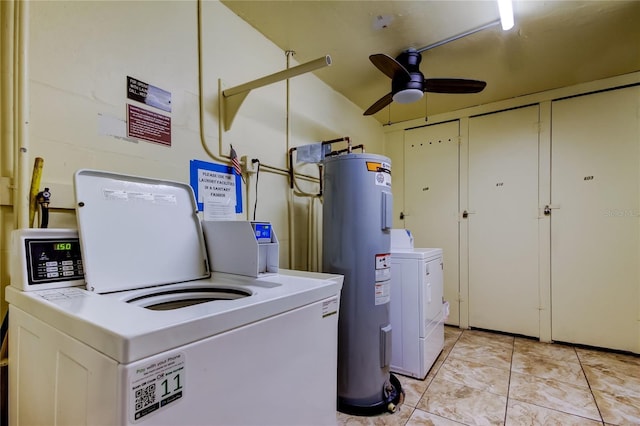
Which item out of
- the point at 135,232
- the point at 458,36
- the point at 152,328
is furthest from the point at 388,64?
the point at 152,328

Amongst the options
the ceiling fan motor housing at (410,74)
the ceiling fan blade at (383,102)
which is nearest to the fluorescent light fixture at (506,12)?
the ceiling fan motor housing at (410,74)

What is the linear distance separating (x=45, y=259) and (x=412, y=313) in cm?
211

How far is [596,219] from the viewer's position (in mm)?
2834

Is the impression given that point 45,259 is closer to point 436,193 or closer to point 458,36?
point 458,36

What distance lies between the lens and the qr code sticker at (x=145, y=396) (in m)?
0.59

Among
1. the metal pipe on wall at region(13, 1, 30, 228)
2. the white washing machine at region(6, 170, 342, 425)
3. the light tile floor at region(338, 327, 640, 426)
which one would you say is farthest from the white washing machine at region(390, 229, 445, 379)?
the metal pipe on wall at region(13, 1, 30, 228)

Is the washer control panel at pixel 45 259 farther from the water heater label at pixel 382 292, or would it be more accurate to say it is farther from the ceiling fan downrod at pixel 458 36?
the ceiling fan downrod at pixel 458 36

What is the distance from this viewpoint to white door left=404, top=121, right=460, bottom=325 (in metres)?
3.51

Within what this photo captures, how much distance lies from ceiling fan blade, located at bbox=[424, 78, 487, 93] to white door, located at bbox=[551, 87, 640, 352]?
55.1 inches

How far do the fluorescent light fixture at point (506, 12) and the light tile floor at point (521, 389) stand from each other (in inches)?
91.0

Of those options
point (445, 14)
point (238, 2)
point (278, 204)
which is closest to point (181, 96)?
point (238, 2)

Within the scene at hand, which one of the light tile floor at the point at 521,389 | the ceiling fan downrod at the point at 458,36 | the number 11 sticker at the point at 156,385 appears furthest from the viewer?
the ceiling fan downrod at the point at 458,36

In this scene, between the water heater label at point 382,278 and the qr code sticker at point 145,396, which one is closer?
the qr code sticker at point 145,396

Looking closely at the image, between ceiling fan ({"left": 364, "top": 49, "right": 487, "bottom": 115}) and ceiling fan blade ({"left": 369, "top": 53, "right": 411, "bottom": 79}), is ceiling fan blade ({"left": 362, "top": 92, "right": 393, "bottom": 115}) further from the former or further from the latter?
ceiling fan blade ({"left": 369, "top": 53, "right": 411, "bottom": 79})
